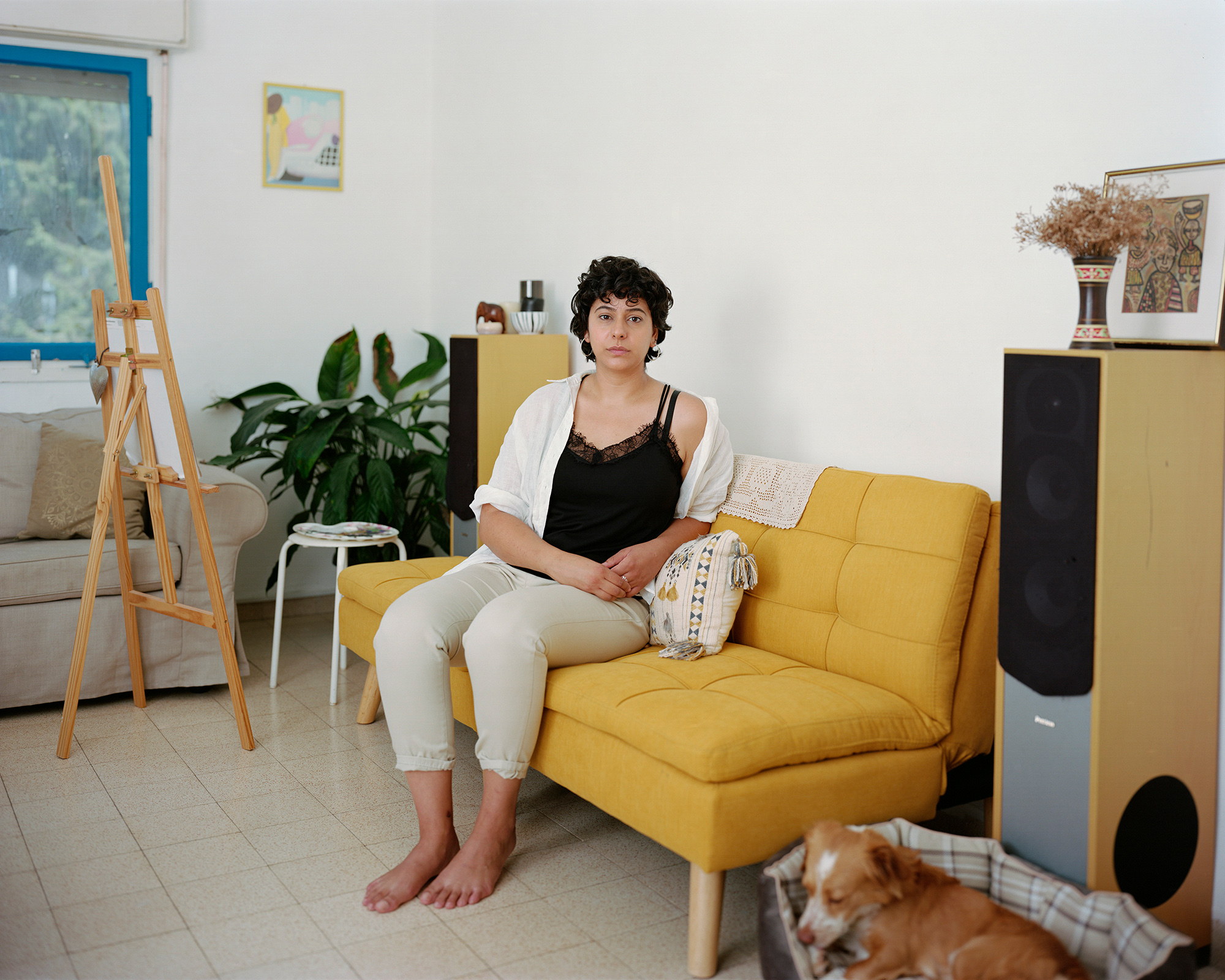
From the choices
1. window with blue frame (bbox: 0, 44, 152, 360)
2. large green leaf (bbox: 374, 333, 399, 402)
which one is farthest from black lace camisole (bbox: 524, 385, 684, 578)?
window with blue frame (bbox: 0, 44, 152, 360)

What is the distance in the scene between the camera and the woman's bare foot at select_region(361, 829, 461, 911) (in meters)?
2.12

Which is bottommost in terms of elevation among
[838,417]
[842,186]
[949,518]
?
[949,518]

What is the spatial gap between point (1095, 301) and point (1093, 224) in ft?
0.44

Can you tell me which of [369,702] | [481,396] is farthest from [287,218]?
[369,702]

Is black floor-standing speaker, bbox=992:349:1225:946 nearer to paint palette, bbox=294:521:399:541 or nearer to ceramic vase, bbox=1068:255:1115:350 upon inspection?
ceramic vase, bbox=1068:255:1115:350

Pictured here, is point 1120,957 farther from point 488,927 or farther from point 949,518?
point 488,927

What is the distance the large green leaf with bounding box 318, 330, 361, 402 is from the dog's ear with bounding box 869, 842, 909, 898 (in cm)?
330

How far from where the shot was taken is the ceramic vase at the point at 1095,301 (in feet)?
6.20

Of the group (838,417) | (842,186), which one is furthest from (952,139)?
(838,417)

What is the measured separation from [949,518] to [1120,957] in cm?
87

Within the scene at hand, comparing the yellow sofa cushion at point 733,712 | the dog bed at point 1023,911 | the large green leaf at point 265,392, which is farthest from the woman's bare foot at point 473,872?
the large green leaf at point 265,392

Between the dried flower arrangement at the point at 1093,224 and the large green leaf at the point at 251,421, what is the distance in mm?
2942

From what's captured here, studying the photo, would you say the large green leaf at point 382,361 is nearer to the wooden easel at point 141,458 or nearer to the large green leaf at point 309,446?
the large green leaf at point 309,446

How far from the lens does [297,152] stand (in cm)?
453
